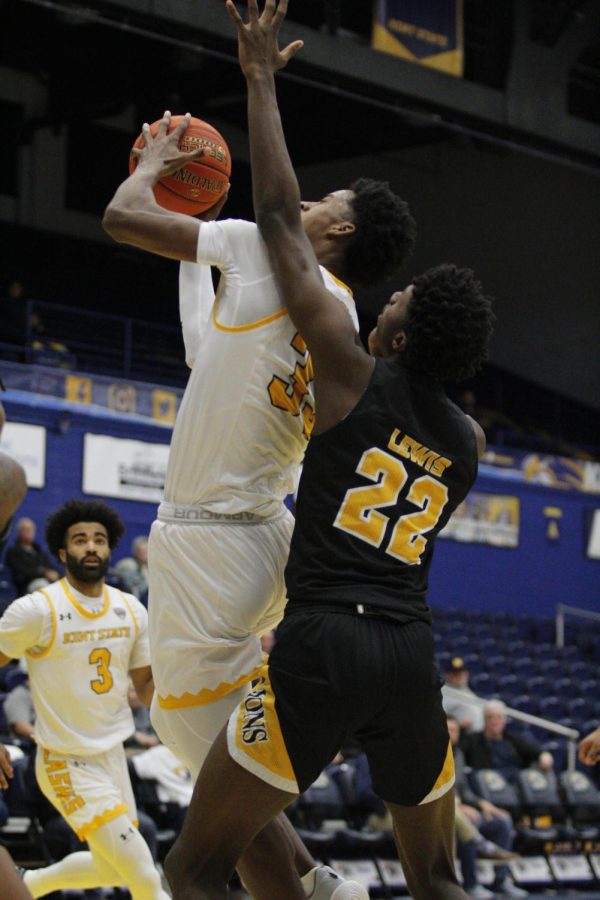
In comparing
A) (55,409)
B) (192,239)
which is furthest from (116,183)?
(192,239)

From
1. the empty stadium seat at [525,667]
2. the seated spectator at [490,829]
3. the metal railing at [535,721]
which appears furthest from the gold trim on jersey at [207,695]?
the empty stadium seat at [525,667]

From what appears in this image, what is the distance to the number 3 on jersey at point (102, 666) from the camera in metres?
7.30

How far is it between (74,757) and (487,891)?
18.2 feet

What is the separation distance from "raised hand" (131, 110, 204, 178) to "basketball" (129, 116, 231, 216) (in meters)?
0.02

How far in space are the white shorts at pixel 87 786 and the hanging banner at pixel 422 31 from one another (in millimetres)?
11681

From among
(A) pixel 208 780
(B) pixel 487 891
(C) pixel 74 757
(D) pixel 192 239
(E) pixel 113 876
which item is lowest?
(B) pixel 487 891

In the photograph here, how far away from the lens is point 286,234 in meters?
3.89

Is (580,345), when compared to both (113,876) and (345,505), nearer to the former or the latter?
(113,876)

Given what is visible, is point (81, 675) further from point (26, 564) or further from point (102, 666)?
point (26, 564)

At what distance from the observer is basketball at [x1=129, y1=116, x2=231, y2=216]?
14.1ft

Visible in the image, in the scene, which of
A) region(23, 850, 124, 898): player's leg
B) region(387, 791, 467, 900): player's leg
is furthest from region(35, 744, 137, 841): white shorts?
region(387, 791, 467, 900): player's leg

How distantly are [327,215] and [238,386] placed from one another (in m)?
0.59

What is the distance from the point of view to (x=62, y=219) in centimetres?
2364

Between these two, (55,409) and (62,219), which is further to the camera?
(62,219)
